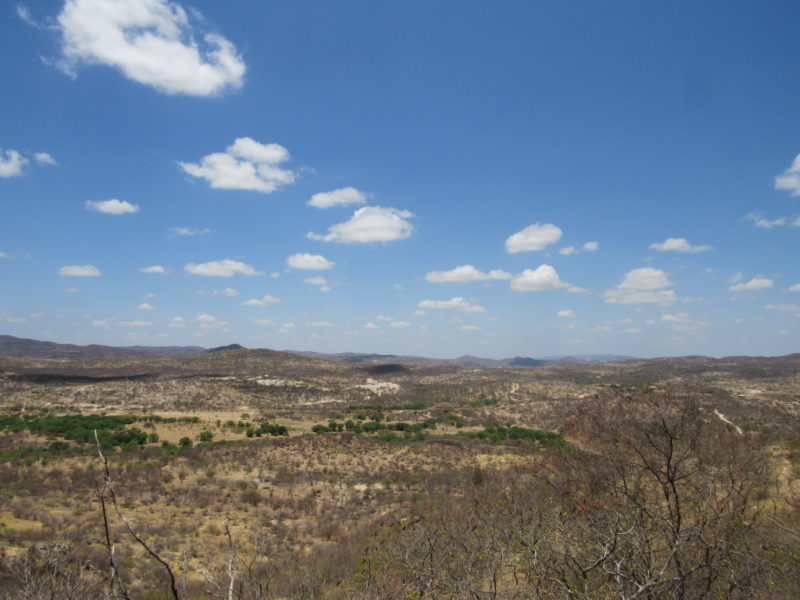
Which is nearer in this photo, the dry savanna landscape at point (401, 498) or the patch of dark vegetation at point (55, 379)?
the dry savanna landscape at point (401, 498)

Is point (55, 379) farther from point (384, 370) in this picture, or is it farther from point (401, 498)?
point (384, 370)

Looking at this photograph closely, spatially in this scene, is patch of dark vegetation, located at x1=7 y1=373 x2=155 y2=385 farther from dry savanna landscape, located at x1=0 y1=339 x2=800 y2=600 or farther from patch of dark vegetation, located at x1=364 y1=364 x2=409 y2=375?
patch of dark vegetation, located at x1=364 y1=364 x2=409 y2=375

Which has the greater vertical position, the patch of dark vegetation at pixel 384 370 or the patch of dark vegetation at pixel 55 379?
the patch of dark vegetation at pixel 55 379

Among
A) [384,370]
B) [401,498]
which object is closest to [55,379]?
[401,498]

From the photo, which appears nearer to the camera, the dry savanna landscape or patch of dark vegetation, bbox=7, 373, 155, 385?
the dry savanna landscape

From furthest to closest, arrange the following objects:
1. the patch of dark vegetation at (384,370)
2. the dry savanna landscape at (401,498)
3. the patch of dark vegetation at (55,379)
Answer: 1. the patch of dark vegetation at (384,370)
2. the patch of dark vegetation at (55,379)
3. the dry savanna landscape at (401,498)

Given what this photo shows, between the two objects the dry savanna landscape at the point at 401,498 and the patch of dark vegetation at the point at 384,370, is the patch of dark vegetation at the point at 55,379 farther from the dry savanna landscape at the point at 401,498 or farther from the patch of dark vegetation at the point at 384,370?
the patch of dark vegetation at the point at 384,370

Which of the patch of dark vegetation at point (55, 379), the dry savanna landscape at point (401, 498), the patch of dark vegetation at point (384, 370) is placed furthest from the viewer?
the patch of dark vegetation at point (384, 370)

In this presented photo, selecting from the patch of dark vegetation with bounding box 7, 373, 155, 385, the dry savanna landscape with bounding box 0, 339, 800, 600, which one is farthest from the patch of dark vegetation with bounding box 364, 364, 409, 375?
the dry savanna landscape with bounding box 0, 339, 800, 600

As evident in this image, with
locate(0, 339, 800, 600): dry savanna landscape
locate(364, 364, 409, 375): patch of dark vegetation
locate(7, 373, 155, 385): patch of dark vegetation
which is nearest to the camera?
locate(0, 339, 800, 600): dry savanna landscape

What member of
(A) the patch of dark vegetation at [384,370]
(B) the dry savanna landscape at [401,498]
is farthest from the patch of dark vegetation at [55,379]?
(A) the patch of dark vegetation at [384,370]
